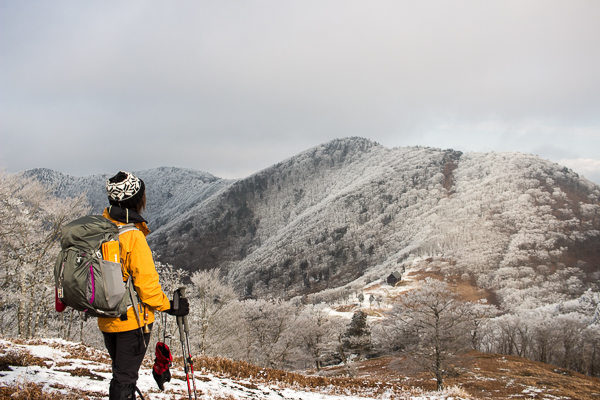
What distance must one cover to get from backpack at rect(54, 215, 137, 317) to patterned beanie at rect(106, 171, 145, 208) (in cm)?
44

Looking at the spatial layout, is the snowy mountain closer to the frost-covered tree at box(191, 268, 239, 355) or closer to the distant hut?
the distant hut

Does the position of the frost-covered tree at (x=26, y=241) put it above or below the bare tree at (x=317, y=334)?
above

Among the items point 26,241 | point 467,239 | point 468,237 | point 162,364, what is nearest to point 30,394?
point 162,364

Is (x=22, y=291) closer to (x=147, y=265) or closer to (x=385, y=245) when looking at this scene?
(x=147, y=265)

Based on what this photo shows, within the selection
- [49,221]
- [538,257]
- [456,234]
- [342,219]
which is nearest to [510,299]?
[538,257]

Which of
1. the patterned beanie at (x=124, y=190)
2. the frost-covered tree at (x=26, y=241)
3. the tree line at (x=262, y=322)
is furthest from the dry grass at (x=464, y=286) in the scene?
the patterned beanie at (x=124, y=190)

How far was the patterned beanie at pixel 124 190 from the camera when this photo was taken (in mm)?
3771

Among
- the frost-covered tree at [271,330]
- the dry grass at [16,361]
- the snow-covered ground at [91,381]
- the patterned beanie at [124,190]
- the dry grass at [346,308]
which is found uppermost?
the patterned beanie at [124,190]

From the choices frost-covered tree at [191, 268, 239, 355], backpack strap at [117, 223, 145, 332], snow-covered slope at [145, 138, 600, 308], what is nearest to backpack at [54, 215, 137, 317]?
backpack strap at [117, 223, 145, 332]

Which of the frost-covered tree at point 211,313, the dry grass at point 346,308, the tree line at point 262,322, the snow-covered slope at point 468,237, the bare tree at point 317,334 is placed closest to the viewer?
the tree line at point 262,322

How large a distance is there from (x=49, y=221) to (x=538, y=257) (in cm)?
15186

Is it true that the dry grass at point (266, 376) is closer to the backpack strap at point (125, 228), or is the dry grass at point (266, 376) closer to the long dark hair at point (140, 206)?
the long dark hair at point (140, 206)

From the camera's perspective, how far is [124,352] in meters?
3.57

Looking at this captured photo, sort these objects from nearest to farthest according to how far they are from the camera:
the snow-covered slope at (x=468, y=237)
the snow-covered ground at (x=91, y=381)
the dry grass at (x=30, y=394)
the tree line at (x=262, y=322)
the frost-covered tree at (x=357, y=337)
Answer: the dry grass at (x=30, y=394) < the snow-covered ground at (x=91, y=381) < the tree line at (x=262, y=322) < the frost-covered tree at (x=357, y=337) < the snow-covered slope at (x=468, y=237)
